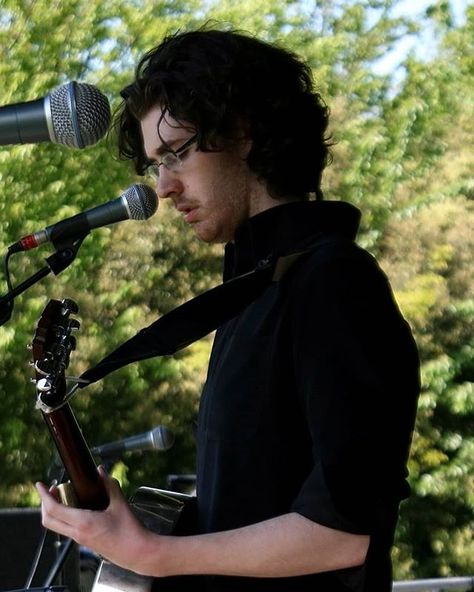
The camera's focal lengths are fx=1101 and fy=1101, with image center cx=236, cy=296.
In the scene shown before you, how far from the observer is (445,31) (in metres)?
12.4

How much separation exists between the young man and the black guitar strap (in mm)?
18

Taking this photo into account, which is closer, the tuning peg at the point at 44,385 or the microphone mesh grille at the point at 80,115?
the tuning peg at the point at 44,385

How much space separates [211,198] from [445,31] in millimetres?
11285

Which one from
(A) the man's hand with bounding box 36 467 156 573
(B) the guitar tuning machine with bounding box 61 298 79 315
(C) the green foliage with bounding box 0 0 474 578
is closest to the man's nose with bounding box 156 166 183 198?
(B) the guitar tuning machine with bounding box 61 298 79 315

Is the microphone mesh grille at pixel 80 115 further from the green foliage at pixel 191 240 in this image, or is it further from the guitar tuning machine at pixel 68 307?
the green foliage at pixel 191 240

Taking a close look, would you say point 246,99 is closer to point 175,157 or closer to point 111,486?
point 175,157

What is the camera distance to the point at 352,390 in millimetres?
1427

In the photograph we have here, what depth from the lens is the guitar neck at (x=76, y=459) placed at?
Answer: 5.33 ft

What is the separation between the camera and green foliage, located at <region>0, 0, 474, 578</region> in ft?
31.8

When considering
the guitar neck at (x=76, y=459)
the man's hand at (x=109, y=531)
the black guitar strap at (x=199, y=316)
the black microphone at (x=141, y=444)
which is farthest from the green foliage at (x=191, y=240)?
the man's hand at (x=109, y=531)

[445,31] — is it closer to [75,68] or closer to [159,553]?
[75,68]

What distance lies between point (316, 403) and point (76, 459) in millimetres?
466

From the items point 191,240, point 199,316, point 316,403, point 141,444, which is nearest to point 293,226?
point 199,316

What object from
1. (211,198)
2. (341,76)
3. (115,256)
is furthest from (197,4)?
(211,198)
